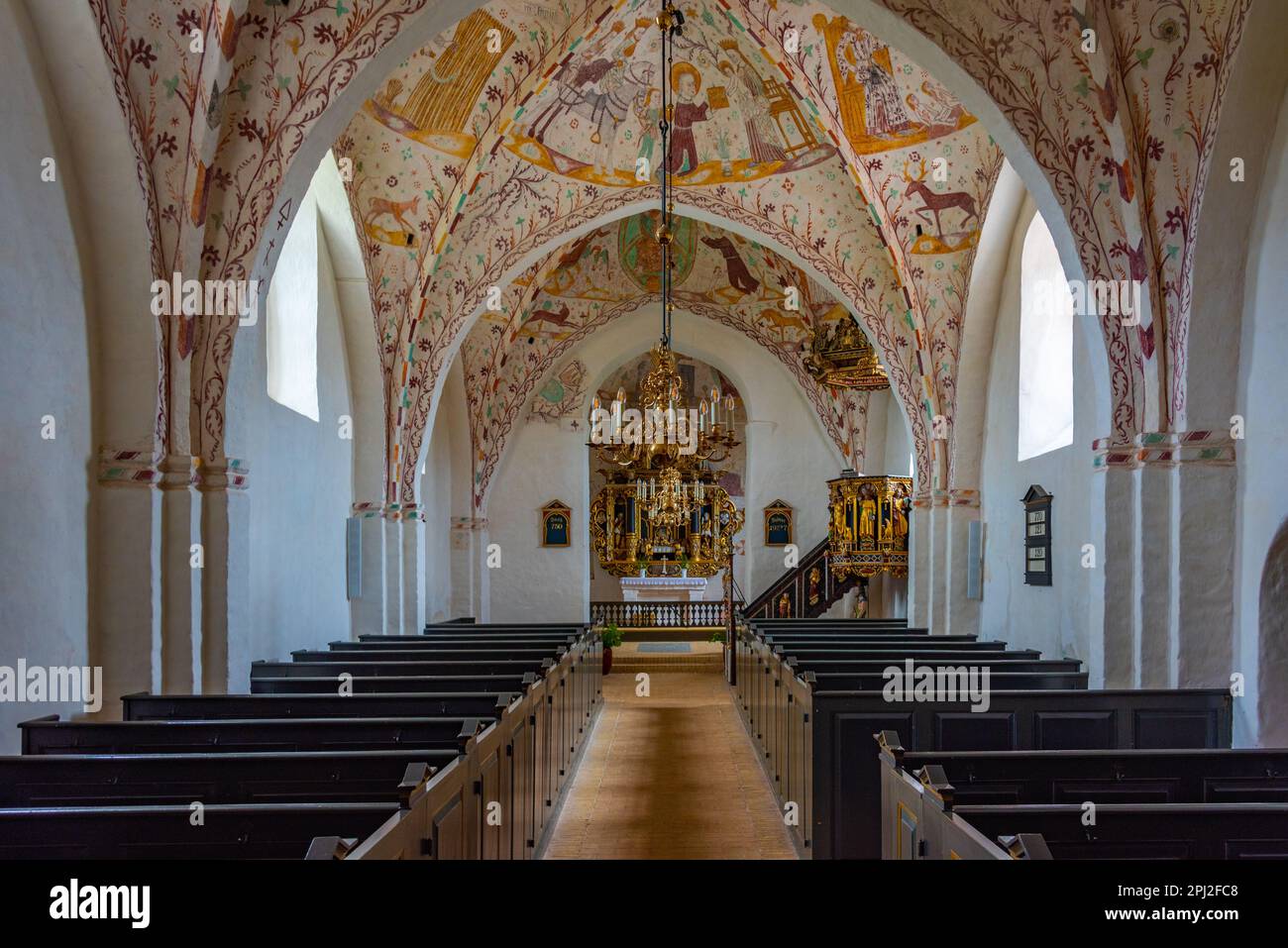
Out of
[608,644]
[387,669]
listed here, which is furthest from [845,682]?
[608,644]

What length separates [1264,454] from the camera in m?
6.39

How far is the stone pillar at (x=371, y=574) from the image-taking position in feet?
40.7

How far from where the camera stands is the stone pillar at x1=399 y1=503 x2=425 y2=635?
42.9 ft

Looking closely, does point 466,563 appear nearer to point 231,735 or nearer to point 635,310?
point 635,310

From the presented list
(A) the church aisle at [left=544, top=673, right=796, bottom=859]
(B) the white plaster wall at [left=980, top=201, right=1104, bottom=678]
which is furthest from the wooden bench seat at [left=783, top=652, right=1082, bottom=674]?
(A) the church aisle at [left=544, top=673, right=796, bottom=859]

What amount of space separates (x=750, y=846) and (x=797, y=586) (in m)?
11.9

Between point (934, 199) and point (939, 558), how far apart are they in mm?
4172

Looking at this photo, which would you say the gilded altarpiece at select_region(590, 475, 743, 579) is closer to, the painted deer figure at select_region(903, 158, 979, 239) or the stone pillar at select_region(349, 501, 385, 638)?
the stone pillar at select_region(349, 501, 385, 638)

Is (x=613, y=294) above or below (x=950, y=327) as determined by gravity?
above

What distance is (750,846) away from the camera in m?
7.24

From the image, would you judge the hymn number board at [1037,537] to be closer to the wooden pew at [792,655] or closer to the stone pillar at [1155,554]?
the wooden pew at [792,655]

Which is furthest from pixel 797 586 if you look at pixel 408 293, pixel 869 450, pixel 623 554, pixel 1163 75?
pixel 1163 75

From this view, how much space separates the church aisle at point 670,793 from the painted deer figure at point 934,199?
5.97m

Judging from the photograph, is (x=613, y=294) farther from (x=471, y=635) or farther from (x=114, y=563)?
(x=114, y=563)
